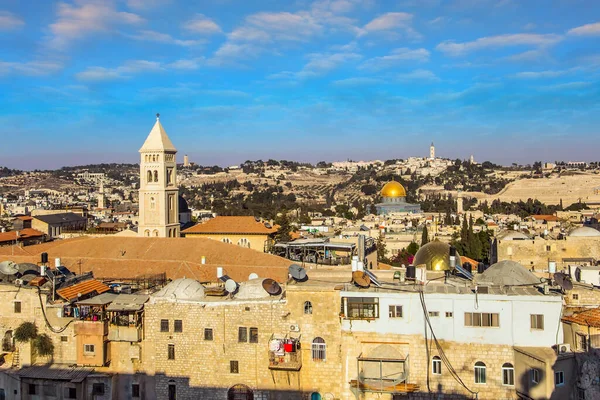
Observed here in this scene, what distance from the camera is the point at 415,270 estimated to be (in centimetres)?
1914

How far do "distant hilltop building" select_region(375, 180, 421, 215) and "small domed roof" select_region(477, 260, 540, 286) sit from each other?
7387cm

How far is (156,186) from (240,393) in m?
29.8

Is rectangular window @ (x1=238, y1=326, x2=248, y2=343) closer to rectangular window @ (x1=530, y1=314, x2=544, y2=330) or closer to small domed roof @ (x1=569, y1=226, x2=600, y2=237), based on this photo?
rectangular window @ (x1=530, y1=314, x2=544, y2=330)

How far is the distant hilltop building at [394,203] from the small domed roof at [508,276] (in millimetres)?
73870

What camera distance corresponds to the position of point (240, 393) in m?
18.3

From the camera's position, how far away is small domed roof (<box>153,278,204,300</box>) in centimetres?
1888

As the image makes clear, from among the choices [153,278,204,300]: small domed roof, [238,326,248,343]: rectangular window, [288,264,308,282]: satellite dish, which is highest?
[288,264,308,282]: satellite dish

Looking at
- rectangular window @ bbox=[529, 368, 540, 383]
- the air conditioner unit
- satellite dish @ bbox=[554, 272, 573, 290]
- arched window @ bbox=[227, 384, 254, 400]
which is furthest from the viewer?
arched window @ bbox=[227, 384, 254, 400]

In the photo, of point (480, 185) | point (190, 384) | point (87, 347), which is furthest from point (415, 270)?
point (480, 185)

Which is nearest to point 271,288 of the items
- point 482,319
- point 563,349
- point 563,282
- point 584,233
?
point 482,319

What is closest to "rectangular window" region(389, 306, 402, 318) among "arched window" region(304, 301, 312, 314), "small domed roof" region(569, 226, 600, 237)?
"arched window" region(304, 301, 312, 314)

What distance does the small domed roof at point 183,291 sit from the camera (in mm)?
18884

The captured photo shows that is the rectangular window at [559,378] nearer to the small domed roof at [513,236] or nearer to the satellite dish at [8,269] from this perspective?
the satellite dish at [8,269]

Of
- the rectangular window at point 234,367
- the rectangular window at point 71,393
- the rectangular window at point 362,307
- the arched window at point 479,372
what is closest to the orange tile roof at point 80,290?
the rectangular window at point 71,393
